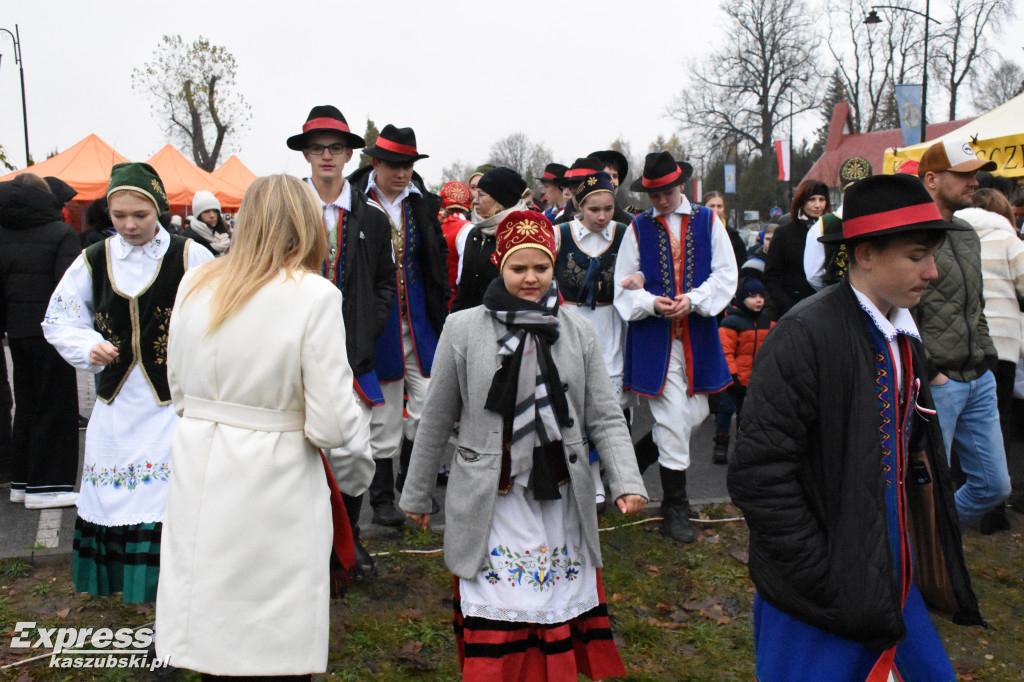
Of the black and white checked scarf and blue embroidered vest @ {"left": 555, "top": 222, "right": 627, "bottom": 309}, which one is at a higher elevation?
blue embroidered vest @ {"left": 555, "top": 222, "right": 627, "bottom": 309}

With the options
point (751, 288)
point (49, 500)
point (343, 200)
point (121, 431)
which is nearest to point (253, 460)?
point (121, 431)

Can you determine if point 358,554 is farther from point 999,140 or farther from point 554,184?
point 999,140

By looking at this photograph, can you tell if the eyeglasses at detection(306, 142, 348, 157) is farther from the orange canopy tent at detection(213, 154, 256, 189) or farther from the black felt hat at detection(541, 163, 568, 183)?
the orange canopy tent at detection(213, 154, 256, 189)

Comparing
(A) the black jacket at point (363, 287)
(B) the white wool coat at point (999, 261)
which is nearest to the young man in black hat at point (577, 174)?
(A) the black jacket at point (363, 287)

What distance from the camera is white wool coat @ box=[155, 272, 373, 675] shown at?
248 centimetres

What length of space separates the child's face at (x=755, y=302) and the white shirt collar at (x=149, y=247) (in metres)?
4.67

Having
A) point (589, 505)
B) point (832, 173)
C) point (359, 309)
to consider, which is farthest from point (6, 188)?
point (832, 173)

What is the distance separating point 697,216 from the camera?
511 centimetres

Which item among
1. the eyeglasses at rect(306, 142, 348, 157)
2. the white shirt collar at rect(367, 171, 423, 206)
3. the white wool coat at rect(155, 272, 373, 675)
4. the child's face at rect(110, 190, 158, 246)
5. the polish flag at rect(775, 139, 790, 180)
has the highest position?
the polish flag at rect(775, 139, 790, 180)

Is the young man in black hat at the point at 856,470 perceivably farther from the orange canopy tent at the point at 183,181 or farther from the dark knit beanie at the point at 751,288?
the orange canopy tent at the point at 183,181

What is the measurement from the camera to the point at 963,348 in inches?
157

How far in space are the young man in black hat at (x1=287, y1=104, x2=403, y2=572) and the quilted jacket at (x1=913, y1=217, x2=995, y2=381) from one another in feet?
9.03

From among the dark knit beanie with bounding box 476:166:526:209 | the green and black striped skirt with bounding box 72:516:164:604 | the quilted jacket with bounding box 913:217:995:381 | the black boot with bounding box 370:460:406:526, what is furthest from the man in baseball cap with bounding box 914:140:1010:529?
the green and black striped skirt with bounding box 72:516:164:604

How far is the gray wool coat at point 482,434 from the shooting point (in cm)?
295
